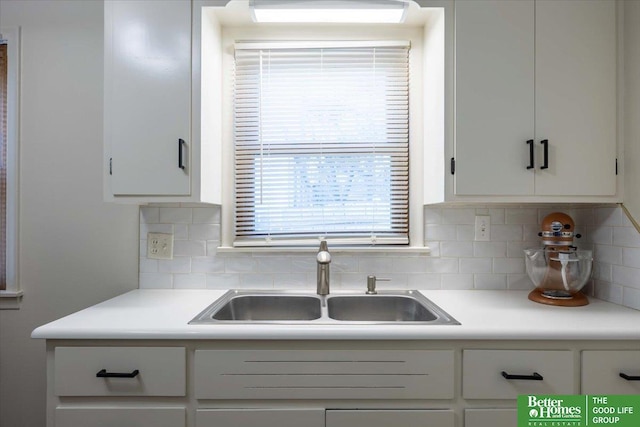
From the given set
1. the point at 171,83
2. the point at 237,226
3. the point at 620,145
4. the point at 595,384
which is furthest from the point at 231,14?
the point at 595,384

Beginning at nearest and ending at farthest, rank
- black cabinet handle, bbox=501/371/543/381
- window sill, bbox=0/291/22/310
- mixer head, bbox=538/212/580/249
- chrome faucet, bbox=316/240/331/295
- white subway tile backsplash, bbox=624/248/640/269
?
black cabinet handle, bbox=501/371/543/381 < white subway tile backsplash, bbox=624/248/640/269 < mixer head, bbox=538/212/580/249 < chrome faucet, bbox=316/240/331/295 < window sill, bbox=0/291/22/310

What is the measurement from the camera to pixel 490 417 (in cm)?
A: 116

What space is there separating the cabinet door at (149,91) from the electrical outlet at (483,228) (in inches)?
56.3

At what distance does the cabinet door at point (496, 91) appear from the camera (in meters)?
1.44

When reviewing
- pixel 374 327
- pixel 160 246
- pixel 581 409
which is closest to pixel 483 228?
pixel 581 409

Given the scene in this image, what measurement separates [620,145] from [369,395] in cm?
143

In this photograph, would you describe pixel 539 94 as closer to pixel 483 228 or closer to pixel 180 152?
pixel 483 228

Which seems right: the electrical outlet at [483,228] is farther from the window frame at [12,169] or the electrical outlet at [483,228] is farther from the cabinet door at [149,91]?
the window frame at [12,169]

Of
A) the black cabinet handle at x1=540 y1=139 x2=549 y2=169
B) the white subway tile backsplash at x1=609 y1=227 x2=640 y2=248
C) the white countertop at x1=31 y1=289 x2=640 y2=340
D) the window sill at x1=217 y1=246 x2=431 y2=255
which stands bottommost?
the white countertop at x1=31 y1=289 x2=640 y2=340

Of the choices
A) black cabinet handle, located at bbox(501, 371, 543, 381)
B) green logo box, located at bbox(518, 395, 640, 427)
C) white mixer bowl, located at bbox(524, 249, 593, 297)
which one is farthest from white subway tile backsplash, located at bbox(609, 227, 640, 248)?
black cabinet handle, located at bbox(501, 371, 543, 381)

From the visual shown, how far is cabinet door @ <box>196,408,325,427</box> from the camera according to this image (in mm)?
1155

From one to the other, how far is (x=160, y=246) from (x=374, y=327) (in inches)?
47.2

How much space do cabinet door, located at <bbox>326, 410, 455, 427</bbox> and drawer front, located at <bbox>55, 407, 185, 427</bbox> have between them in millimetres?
526

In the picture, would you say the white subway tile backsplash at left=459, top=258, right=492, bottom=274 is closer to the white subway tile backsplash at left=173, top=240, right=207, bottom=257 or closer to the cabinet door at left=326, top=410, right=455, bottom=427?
the cabinet door at left=326, top=410, right=455, bottom=427
